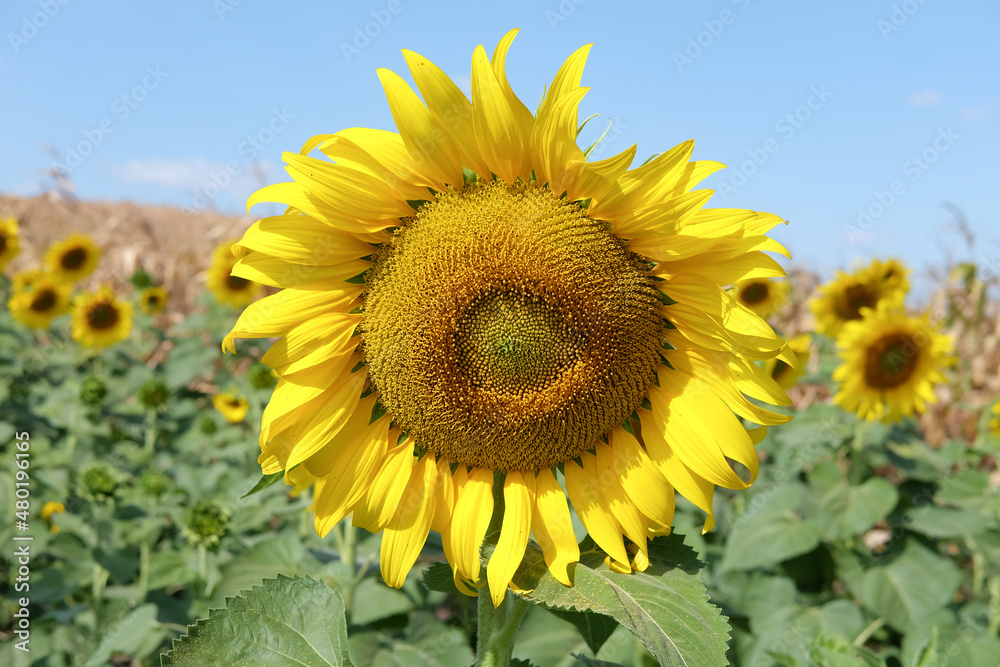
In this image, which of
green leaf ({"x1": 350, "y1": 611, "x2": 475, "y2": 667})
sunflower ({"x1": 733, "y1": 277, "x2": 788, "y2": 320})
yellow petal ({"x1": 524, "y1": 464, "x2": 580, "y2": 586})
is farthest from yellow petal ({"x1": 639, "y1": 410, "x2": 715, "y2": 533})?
sunflower ({"x1": 733, "y1": 277, "x2": 788, "y2": 320})

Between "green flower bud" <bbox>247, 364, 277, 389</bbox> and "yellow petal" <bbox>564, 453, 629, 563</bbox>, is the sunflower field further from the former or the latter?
"green flower bud" <bbox>247, 364, 277, 389</bbox>

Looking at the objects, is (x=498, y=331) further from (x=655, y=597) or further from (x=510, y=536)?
(x=655, y=597)

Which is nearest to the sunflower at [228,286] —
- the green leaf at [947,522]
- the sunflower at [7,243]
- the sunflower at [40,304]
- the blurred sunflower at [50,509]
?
the sunflower at [40,304]

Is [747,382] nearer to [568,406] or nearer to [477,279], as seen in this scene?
[568,406]

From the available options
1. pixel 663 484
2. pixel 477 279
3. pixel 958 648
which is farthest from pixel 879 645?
pixel 477 279

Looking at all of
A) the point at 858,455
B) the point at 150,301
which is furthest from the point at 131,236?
the point at 858,455
